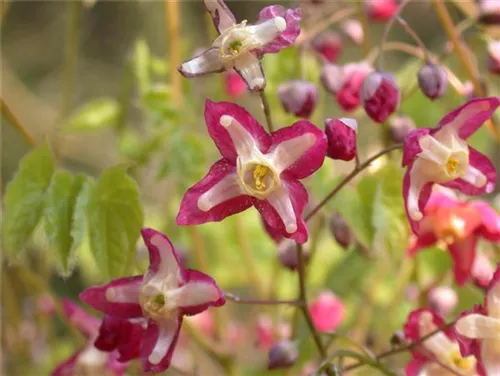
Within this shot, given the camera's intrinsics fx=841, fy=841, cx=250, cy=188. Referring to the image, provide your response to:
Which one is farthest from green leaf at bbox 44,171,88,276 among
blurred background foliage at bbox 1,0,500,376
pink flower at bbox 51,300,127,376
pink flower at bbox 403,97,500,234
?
pink flower at bbox 403,97,500,234

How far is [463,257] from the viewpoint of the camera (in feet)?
2.32

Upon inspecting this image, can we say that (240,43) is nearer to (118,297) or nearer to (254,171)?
(254,171)

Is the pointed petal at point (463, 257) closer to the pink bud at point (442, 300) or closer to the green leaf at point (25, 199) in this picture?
the pink bud at point (442, 300)

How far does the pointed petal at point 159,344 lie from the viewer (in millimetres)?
538

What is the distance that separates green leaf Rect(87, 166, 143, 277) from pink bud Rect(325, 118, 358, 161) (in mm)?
156

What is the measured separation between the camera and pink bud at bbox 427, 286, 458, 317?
0.73 metres

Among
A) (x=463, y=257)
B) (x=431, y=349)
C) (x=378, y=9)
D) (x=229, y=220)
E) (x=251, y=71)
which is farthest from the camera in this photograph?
(x=229, y=220)

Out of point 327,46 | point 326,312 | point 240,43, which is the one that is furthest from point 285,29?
point 326,312

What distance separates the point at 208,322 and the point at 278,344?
0.45 meters

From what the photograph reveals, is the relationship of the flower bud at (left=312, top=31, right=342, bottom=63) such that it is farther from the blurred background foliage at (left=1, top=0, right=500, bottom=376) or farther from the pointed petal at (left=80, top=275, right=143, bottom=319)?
the pointed petal at (left=80, top=275, right=143, bottom=319)

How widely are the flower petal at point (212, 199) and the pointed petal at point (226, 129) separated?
16 mm

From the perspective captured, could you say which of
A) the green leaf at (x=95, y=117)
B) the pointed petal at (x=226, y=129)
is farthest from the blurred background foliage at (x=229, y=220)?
the pointed petal at (x=226, y=129)

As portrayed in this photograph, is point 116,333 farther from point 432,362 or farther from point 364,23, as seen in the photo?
point 364,23

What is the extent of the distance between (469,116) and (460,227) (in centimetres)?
16
